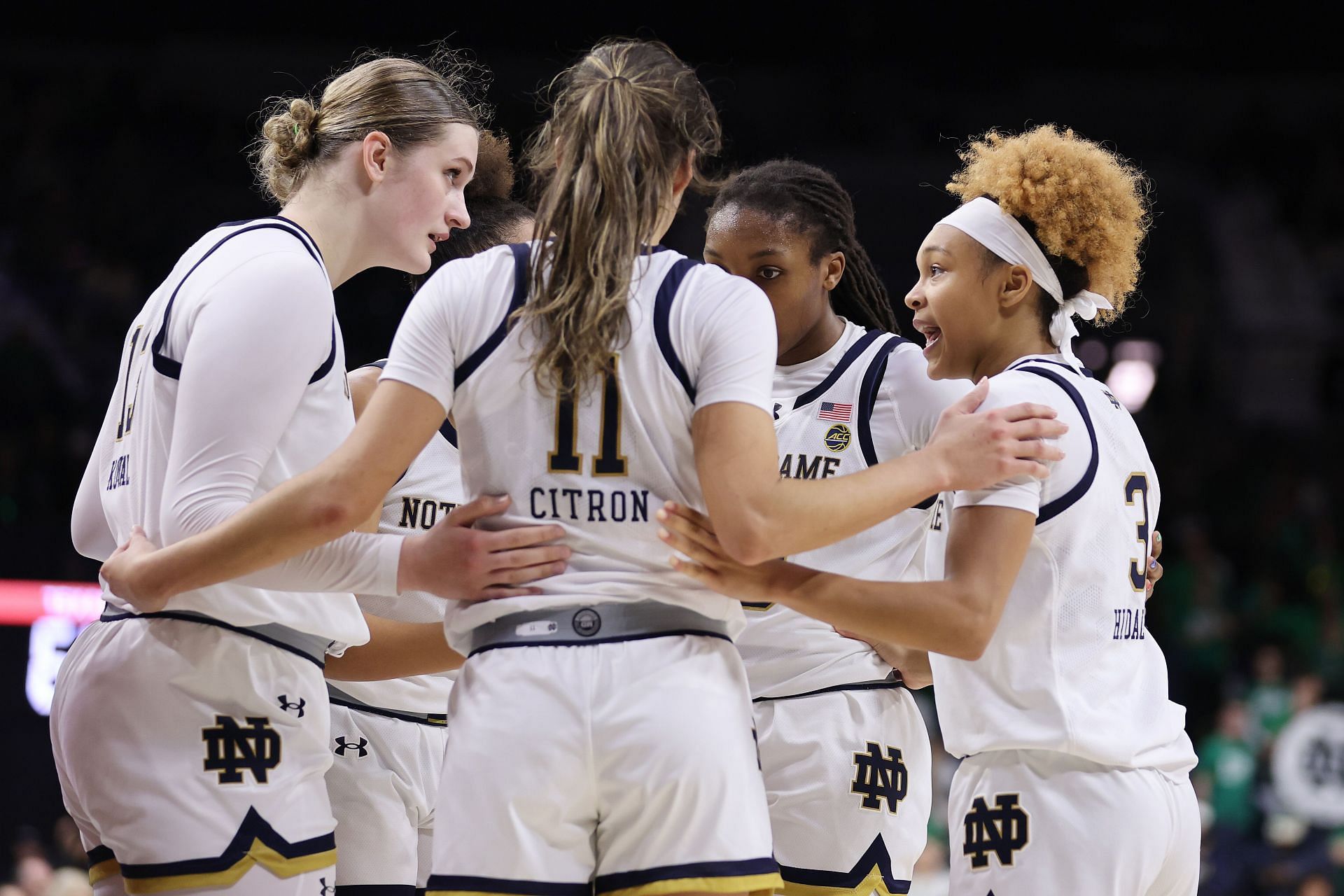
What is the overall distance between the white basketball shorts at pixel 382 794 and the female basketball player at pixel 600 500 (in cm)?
111

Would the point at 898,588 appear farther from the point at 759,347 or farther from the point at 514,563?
the point at 514,563

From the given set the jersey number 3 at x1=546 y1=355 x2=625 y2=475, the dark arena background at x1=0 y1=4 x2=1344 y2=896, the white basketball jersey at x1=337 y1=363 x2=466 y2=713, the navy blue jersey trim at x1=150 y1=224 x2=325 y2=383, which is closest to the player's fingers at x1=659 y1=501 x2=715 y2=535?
the jersey number 3 at x1=546 y1=355 x2=625 y2=475

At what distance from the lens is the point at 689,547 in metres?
2.56

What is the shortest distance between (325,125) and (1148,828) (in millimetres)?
2388

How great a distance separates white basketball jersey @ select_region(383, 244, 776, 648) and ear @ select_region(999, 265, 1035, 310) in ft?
3.21

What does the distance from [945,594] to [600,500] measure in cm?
77

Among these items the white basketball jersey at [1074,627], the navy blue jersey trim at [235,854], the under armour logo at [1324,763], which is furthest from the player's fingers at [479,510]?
the under armour logo at [1324,763]

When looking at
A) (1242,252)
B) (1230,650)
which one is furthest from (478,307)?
(1242,252)

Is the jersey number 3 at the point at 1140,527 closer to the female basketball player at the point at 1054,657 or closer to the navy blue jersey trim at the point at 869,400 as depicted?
the female basketball player at the point at 1054,657

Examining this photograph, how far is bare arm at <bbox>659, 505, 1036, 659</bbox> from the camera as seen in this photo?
9.35 feet

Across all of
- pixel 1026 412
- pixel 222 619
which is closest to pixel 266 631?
pixel 222 619

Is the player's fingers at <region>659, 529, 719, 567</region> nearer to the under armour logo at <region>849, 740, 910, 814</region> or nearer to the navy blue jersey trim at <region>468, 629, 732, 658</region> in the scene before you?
the navy blue jersey trim at <region>468, 629, 732, 658</region>

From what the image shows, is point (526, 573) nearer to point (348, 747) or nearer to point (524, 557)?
point (524, 557)

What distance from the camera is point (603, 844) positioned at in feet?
8.30
